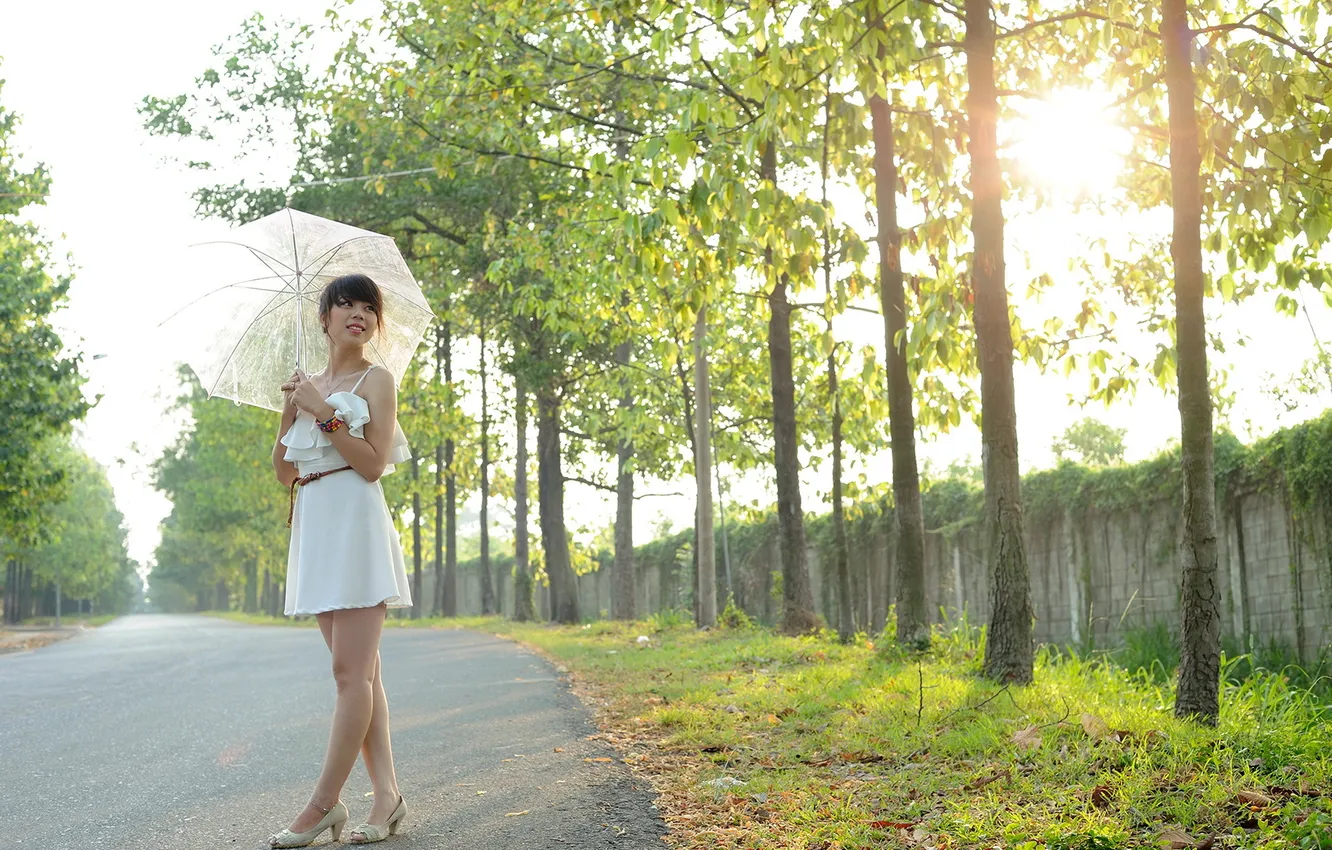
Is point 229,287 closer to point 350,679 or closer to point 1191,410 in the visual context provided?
point 350,679

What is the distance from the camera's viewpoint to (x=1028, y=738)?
562 centimetres

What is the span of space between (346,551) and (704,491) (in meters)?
13.0

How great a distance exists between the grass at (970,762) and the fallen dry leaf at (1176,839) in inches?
0.5

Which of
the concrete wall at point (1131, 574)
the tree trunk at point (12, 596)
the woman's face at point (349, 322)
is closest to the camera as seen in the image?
the woman's face at point (349, 322)

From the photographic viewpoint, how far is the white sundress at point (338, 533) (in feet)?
14.3

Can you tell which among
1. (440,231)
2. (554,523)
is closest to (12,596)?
(554,523)

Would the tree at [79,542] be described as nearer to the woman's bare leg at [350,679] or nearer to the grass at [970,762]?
the grass at [970,762]

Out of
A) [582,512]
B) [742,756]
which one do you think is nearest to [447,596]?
[582,512]

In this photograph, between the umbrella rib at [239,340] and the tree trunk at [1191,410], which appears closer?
the umbrella rib at [239,340]

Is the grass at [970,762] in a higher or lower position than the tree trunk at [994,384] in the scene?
lower

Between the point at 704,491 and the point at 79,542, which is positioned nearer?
the point at 704,491

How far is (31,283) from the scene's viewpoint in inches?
884

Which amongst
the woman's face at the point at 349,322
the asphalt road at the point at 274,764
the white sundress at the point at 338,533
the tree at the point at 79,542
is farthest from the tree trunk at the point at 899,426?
the tree at the point at 79,542

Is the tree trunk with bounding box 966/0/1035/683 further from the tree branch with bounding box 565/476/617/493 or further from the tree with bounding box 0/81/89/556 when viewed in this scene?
the tree branch with bounding box 565/476/617/493
